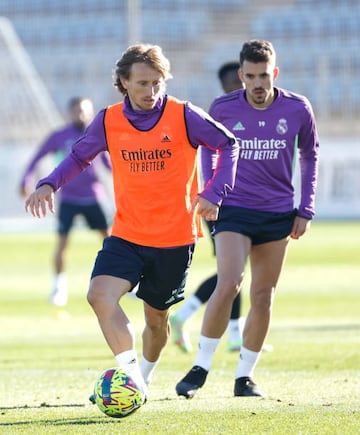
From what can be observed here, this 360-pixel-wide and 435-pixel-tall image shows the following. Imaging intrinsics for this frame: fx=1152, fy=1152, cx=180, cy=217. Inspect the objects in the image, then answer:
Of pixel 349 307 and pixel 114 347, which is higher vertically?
pixel 114 347

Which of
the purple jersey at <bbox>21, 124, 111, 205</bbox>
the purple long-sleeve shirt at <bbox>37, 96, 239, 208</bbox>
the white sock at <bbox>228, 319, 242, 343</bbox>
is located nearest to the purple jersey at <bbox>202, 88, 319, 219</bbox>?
the purple long-sleeve shirt at <bbox>37, 96, 239, 208</bbox>

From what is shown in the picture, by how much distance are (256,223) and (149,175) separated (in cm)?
104

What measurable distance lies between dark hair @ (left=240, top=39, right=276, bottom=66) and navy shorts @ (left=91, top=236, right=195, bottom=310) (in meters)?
1.31

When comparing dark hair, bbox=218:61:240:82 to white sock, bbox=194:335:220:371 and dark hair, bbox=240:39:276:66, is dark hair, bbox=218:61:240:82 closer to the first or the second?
dark hair, bbox=240:39:276:66

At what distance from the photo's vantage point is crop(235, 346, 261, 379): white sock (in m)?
7.14

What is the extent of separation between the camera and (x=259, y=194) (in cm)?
719

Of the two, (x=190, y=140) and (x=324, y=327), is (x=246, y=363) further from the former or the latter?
(x=324, y=327)

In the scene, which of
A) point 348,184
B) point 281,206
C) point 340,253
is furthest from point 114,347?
point 348,184

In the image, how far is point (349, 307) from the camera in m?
14.4

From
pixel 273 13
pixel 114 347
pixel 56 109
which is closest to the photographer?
pixel 114 347

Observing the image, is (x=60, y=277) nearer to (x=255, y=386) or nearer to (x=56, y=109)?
(x=255, y=386)

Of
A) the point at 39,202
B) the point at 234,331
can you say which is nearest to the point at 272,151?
the point at 39,202

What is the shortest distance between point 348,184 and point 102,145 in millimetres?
34710

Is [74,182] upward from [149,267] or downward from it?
downward
